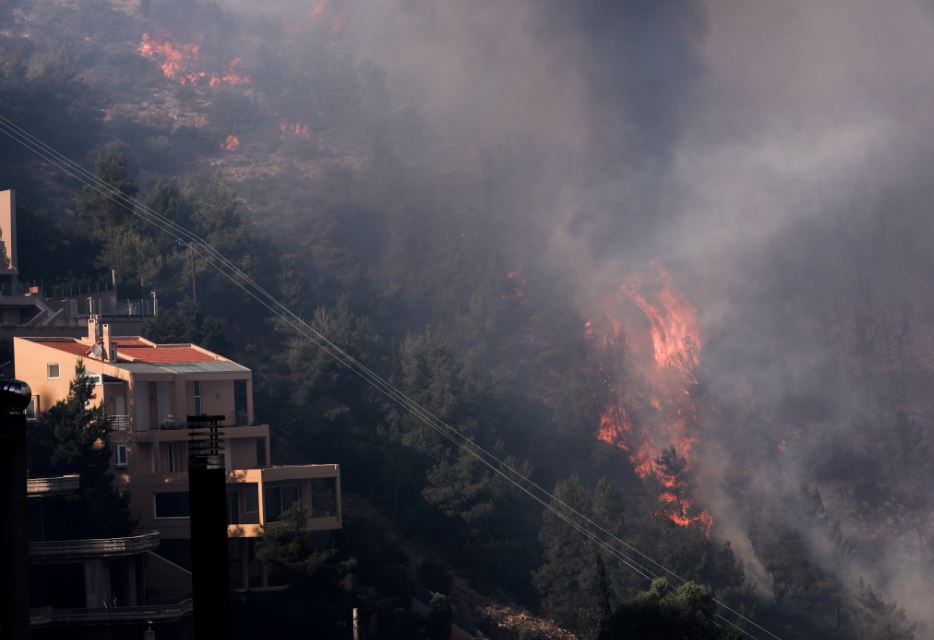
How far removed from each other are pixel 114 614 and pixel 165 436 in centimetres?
1310

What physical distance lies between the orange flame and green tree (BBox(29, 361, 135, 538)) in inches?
4392

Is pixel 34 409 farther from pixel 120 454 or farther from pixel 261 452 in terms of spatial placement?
pixel 261 452

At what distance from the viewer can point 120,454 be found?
2837 inches

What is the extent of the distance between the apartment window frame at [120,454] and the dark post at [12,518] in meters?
55.7

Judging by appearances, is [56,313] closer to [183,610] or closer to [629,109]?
[183,610]

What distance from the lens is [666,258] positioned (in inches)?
5792

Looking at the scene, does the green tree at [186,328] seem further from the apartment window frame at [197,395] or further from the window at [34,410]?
the window at [34,410]

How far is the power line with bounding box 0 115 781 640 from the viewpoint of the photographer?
87.1 m

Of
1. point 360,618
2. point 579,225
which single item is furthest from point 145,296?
point 579,225

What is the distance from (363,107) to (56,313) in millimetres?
111070

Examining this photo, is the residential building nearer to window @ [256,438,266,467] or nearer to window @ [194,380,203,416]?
window @ [194,380,203,416]

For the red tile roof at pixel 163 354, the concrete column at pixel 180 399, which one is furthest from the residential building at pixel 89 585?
the red tile roof at pixel 163 354

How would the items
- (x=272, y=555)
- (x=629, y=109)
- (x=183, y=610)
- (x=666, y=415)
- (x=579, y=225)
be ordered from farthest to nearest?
1. (x=629, y=109)
2. (x=579, y=225)
3. (x=666, y=415)
4. (x=272, y=555)
5. (x=183, y=610)

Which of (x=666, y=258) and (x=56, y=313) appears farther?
(x=666, y=258)
